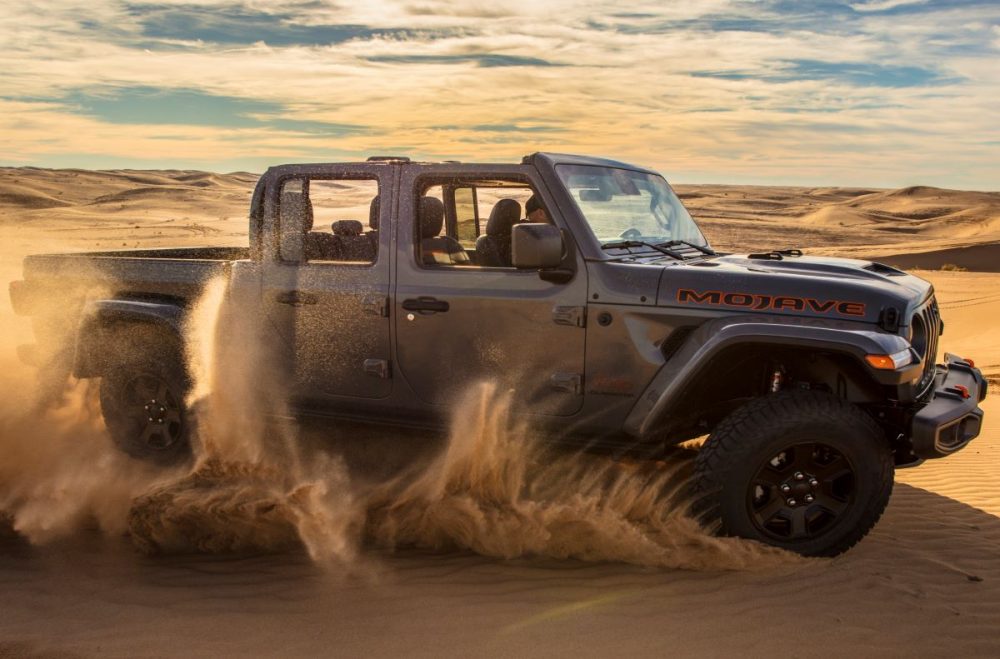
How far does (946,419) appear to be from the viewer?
4105mm

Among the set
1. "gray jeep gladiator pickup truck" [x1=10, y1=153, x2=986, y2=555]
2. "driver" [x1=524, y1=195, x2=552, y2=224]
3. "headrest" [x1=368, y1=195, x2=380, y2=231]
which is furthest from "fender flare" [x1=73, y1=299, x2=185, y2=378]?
"driver" [x1=524, y1=195, x2=552, y2=224]

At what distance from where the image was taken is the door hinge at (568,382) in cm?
433

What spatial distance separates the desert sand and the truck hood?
3.58 feet

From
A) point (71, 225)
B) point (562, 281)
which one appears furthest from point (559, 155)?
point (71, 225)

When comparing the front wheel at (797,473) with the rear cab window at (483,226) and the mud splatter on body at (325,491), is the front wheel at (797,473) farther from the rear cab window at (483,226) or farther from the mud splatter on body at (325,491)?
the rear cab window at (483,226)

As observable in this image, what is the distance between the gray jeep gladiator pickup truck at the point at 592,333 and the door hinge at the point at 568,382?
1 cm

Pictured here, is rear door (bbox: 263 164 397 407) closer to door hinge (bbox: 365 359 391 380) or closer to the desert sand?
door hinge (bbox: 365 359 391 380)

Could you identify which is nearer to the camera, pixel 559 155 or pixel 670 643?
pixel 670 643

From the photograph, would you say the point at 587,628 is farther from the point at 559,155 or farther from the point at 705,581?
the point at 559,155

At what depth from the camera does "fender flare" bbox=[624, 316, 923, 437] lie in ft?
12.8

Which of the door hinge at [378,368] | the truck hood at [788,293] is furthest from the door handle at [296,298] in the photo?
the truck hood at [788,293]

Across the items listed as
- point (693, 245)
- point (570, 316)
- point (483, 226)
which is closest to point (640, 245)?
point (693, 245)

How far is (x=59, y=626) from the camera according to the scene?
148 inches

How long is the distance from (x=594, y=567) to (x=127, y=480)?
2.86 metres
